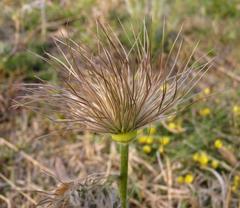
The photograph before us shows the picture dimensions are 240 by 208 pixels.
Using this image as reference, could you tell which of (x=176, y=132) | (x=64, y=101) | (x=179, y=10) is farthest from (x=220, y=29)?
(x=64, y=101)

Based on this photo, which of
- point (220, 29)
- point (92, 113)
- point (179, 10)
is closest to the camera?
point (92, 113)

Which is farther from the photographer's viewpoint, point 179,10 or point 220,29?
point 179,10

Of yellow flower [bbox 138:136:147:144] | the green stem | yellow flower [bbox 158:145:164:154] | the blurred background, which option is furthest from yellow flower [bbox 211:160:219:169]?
the green stem

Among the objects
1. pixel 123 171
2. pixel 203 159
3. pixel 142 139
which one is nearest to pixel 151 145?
pixel 142 139

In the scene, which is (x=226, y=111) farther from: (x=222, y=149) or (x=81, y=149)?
(x=81, y=149)

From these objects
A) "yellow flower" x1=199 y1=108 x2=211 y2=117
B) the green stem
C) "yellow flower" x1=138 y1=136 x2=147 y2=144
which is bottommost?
the green stem

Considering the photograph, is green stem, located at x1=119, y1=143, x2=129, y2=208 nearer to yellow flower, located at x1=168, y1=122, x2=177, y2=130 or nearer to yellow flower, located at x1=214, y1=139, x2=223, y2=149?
yellow flower, located at x1=214, y1=139, x2=223, y2=149

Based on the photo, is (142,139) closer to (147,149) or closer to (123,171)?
(147,149)

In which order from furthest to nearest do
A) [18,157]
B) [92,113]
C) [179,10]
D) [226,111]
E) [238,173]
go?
1. [179,10]
2. [226,111]
3. [18,157]
4. [238,173]
5. [92,113]
